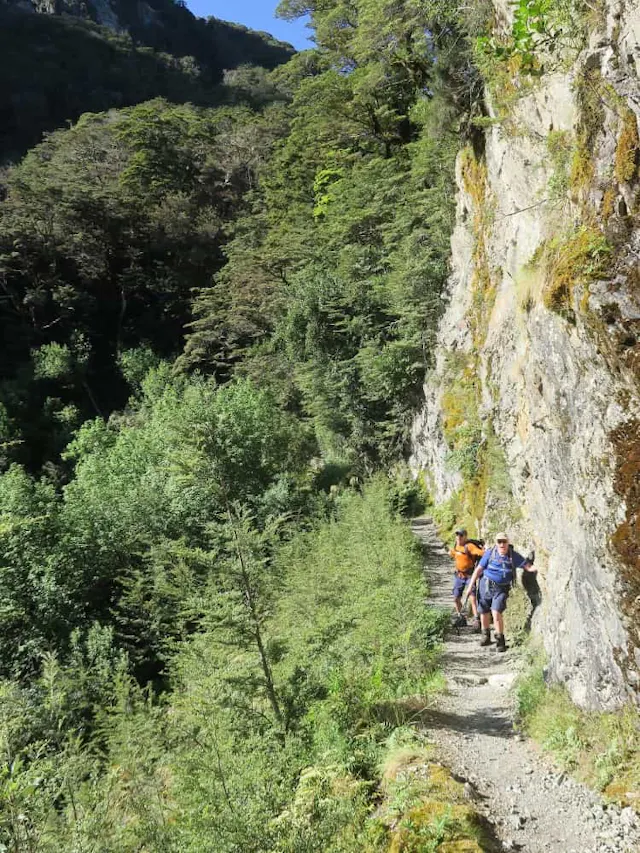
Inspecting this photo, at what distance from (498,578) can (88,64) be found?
64.3m

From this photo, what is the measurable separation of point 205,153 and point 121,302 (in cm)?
1162

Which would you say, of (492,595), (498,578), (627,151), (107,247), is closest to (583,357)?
(627,151)

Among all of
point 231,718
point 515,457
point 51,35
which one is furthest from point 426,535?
point 51,35

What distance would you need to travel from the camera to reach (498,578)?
6426 millimetres

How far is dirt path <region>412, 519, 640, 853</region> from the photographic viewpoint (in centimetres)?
358

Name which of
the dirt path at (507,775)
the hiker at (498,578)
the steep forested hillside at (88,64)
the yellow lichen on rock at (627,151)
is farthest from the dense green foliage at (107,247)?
the yellow lichen on rock at (627,151)

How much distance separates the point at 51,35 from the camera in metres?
53.2

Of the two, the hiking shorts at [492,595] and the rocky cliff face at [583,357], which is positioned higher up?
the rocky cliff face at [583,357]

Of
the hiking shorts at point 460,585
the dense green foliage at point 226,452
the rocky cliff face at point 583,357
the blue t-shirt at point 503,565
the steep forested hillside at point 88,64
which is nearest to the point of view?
the rocky cliff face at point 583,357

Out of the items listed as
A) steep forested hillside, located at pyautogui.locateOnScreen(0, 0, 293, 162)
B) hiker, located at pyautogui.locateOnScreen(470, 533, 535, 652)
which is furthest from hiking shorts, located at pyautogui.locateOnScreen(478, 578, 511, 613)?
steep forested hillside, located at pyautogui.locateOnScreen(0, 0, 293, 162)

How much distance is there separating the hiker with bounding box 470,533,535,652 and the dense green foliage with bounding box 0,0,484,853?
83 cm

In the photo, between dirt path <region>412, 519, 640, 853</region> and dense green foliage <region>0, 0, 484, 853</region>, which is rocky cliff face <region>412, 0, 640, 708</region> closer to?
dirt path <region>412, 519, 640, 853</region>

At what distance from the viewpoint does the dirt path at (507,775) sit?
3576 mm

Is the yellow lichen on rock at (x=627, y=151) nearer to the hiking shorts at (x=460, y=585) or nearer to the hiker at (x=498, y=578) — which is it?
the hiker at (x=498, y=578)
